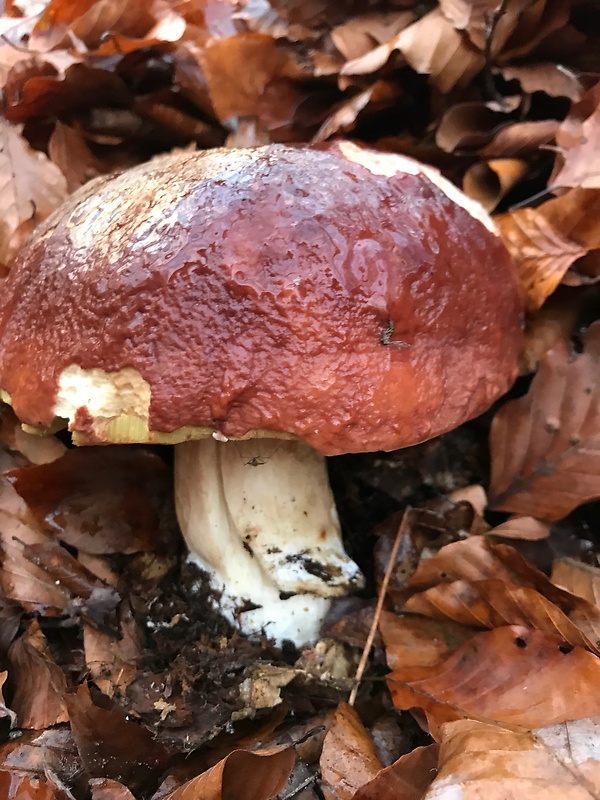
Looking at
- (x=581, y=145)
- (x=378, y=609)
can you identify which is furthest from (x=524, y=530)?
(x=581, y=145)

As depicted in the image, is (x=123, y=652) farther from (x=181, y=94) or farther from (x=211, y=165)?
(x=181, y=94)

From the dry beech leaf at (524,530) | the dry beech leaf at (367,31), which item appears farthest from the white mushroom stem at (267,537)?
the dry beech leaf at (367,31)

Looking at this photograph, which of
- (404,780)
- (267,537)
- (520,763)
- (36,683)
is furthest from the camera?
(267,537)

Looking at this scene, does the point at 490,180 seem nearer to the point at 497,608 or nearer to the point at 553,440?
the point at 553,440

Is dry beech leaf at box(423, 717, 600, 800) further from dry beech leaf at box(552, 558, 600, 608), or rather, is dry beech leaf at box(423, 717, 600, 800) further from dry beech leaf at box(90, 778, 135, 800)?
dry beech leaf at box(90, 778, 135, 800)

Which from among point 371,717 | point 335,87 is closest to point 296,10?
point 335,87

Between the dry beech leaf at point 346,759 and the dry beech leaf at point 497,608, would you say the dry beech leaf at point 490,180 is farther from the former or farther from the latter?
the dry beech leaf at point 346,759

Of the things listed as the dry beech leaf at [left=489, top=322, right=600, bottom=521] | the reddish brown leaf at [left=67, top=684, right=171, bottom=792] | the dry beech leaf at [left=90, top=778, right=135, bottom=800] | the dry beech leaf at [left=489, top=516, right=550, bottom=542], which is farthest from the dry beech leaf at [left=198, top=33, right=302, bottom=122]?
the dry beech leaf at [left=90, top=778, right=135, bottom=800]
